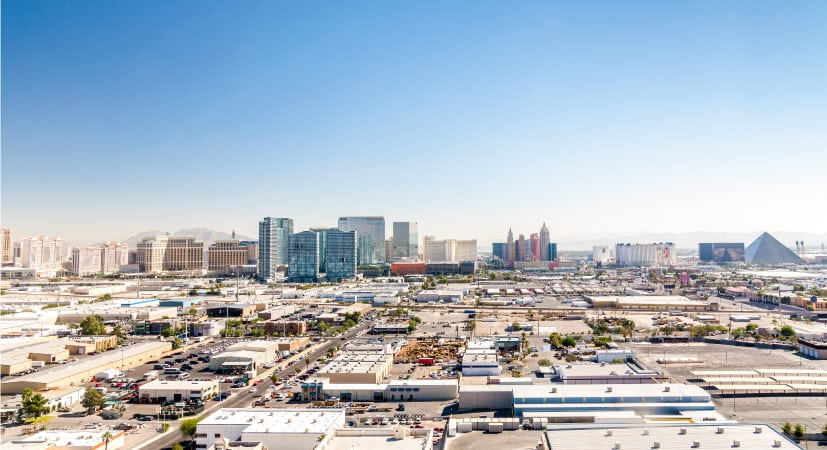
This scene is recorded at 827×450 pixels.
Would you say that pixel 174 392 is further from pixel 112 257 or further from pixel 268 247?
pixel 112 257

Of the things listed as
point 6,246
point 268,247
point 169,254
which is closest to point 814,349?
point 268,247

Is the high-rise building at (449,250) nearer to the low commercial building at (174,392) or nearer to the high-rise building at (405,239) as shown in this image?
the high-rise building at (405,239)

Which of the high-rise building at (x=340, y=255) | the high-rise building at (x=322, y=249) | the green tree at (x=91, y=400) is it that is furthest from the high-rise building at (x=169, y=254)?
the green tree at (x=91, y=400)

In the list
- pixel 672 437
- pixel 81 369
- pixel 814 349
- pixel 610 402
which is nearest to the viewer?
pixel 672 437

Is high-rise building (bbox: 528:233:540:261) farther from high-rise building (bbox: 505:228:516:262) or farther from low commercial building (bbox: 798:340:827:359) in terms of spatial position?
low commercial building (bbox: 798:340:827:359)

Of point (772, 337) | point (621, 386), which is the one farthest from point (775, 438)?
point (772, 337)

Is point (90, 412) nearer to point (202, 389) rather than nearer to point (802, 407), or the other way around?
point (202, 389)

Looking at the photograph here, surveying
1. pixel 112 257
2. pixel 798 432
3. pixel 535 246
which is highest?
pixel 535 246
